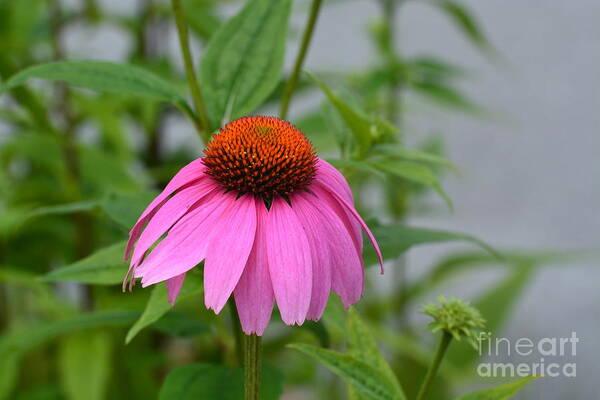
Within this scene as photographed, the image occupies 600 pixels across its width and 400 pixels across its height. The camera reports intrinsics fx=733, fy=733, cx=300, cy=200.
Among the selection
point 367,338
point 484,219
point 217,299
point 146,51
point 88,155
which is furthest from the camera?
point 484,219

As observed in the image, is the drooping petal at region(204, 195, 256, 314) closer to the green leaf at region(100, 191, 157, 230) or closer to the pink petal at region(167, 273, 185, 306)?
the pink petal at region(167, 273, 185, 306)

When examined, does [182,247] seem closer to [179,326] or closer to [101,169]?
[179,326]

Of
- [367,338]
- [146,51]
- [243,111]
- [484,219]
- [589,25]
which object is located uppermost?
[589,25]

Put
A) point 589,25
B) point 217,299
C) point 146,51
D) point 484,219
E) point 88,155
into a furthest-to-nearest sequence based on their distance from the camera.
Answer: point 484,219
point 589,25
point 146,51
point 88,155
point 217,299

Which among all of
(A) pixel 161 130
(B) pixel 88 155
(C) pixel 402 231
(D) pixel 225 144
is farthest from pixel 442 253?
(D) pixel 225 144

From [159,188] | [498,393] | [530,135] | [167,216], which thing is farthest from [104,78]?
[530,135]

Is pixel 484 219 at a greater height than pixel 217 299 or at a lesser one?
greater

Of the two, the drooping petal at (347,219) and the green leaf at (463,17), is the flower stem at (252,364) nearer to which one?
the drooping petal at (347,219)

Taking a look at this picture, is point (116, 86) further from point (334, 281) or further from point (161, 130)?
point (161, 130)
